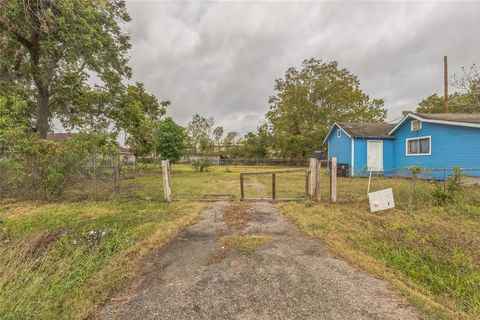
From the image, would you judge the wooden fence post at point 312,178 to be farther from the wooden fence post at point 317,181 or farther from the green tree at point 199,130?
the green tree at point 199,130

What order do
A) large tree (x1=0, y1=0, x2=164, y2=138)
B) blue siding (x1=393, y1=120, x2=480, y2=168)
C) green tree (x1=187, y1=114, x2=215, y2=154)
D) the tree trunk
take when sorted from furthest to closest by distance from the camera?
green tree (x1=187, y1=114, x2=215, y2=154) → the tree trunk → blue siding (x1=393, y1=120, x2=480, y2=168) → large tree (x1=0, y1=0, x2=164, y2=138)

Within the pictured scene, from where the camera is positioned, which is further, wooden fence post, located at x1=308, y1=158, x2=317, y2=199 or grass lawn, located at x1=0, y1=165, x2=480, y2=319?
wooden fence post, located at x1=308, y1=158, x2=317, y2=199

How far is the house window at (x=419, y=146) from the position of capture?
12.6 metres

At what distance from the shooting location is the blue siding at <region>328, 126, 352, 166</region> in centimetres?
1605

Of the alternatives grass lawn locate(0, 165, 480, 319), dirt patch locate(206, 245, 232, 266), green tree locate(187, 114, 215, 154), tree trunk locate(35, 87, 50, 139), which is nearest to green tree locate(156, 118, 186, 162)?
tree trunk locate(35, 87, 50, 139)

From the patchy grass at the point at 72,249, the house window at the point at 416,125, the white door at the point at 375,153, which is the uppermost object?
the house window at the point at 416,125

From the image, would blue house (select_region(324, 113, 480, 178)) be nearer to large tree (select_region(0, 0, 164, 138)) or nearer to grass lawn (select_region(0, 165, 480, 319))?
grass lawn (select_region(0, 165, 480, 319))

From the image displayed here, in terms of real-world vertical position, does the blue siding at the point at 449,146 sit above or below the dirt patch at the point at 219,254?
above

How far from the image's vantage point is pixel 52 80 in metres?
11.7

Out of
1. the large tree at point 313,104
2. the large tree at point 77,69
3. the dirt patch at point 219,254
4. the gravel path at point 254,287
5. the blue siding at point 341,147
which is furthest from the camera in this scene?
the large tree at point 313,104

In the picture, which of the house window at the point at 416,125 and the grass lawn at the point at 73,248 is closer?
the grass lawn at the point at 73,248

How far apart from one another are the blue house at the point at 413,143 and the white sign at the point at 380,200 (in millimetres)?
2828

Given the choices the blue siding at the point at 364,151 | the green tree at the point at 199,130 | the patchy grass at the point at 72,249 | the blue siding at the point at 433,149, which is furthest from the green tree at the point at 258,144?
the patchy grass at the point at 72,249

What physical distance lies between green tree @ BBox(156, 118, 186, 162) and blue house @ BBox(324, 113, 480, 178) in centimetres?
1519
